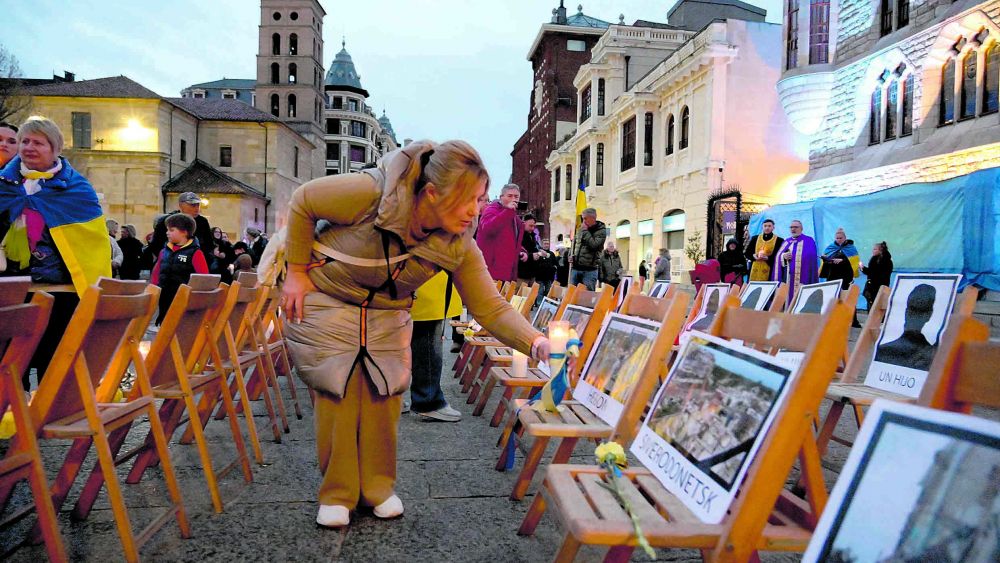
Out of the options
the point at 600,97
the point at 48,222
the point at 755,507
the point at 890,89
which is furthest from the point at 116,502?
the point at 600,97

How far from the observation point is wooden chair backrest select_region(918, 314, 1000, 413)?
1.50 m

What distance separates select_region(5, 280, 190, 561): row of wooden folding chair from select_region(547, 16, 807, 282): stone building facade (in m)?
23.6

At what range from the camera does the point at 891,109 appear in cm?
1667

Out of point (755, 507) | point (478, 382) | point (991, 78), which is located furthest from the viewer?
point (991, 78)

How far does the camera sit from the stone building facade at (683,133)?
83.3 feet

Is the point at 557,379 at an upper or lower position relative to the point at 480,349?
upper

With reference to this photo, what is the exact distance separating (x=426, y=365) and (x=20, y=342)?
3.34 m

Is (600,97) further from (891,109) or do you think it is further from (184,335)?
(184,335)

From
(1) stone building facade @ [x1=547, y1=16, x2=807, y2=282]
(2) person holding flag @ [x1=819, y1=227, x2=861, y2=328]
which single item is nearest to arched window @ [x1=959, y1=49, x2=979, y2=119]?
(2) person holding flag @ [x1=819, y1=227, x2=861, y2=328]

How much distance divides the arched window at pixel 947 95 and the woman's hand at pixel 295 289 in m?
15.7

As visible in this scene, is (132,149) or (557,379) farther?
(132,149)

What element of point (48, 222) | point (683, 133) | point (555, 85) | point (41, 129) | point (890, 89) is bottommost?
point (48, 222)

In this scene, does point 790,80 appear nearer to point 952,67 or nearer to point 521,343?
point 952,67

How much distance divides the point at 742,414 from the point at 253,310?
3.70m
